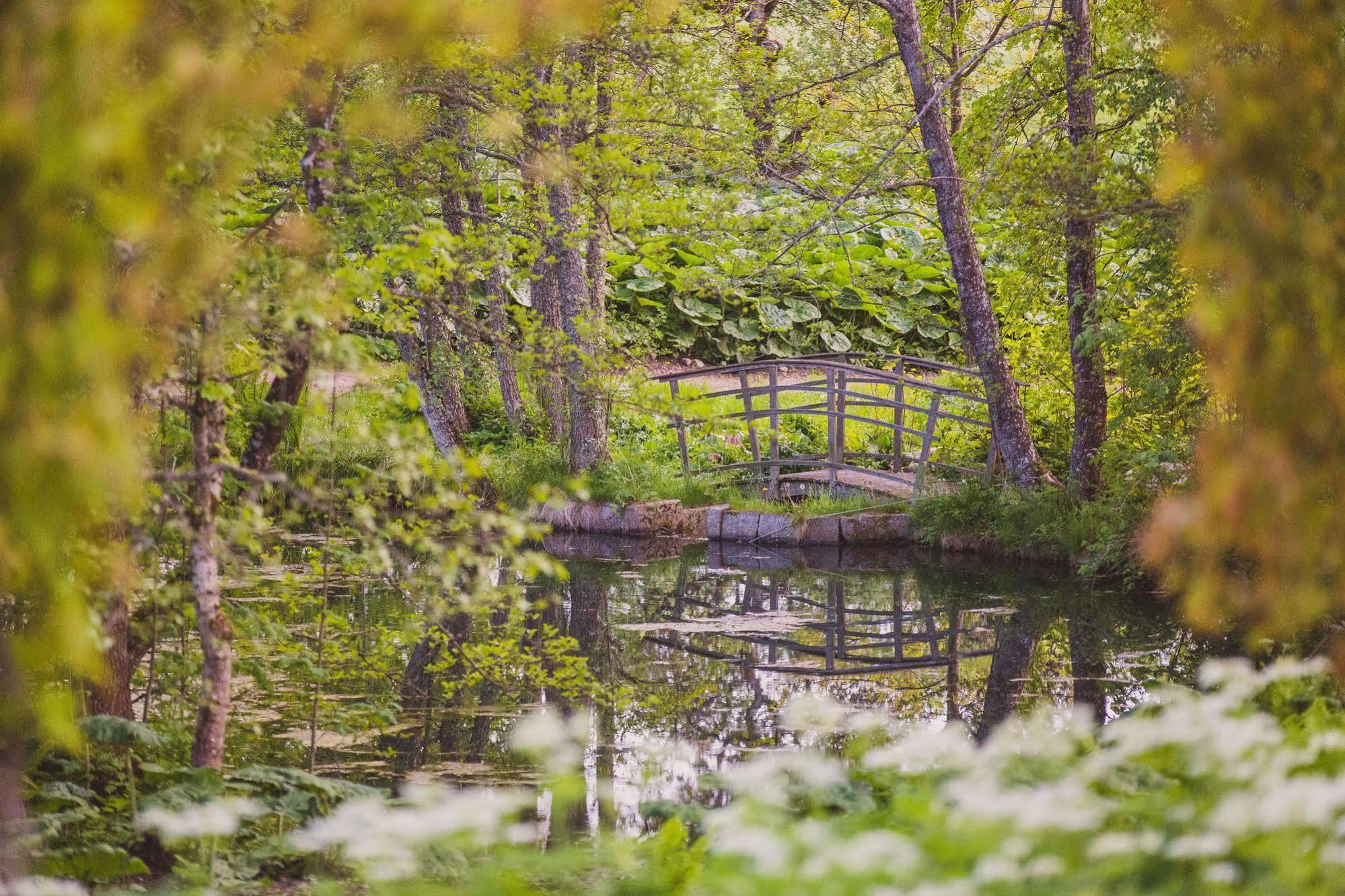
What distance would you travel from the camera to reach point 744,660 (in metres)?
6.39

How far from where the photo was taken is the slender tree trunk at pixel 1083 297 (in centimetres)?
791

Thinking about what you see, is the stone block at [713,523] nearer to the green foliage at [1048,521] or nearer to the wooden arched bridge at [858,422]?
the wooden arched bridge at [858,422]

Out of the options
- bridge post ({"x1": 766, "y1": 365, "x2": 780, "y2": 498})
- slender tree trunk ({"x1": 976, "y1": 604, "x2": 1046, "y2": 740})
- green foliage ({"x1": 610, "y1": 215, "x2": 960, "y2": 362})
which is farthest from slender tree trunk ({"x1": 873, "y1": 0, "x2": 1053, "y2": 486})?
green foliage ({"x1": 610, "y1": 215, "x2": 960, "y2": 362})

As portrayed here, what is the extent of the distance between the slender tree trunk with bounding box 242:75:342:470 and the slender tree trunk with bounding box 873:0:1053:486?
5.49 meters

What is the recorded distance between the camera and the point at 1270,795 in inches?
75.5

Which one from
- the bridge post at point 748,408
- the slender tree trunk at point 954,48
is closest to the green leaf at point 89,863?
the slender tree trunk at point 954,48

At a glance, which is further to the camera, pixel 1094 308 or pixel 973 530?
pixel 973 530

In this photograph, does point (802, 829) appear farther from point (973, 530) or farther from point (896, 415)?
point (896, 415)

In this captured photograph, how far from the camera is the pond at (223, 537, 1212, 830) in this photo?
15.3 ft

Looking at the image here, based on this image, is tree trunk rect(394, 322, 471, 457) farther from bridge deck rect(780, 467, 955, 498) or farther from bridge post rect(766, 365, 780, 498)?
bridge deck rect(780, 467, 955, 498)

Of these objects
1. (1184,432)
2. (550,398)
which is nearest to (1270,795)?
(1184,432)

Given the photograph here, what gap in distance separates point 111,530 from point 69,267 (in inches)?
93.0

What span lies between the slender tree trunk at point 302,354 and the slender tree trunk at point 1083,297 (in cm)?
441

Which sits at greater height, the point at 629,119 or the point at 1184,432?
the point at 629,119
